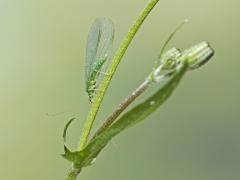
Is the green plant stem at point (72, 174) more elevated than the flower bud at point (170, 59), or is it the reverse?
the flower bud at point (170, 59)

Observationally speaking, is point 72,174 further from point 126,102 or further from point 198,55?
point 198,55

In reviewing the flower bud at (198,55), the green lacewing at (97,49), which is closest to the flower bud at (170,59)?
the flower bud at (198,55)

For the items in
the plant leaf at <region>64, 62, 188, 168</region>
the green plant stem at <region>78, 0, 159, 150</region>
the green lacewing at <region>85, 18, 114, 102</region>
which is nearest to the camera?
the plant leaf at <region>64, 62, 188, 168</region>

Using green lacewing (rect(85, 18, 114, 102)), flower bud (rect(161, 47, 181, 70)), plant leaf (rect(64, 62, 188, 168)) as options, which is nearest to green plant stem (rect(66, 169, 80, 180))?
plant leaf (rect(64, 62, 188, 168))

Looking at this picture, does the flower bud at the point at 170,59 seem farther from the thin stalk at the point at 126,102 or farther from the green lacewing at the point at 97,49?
the green lacewing at the point at 97,49

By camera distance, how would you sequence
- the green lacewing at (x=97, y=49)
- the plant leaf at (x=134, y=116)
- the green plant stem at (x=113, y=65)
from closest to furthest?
the plant leaf at (x=134, y=116), the green plant stem at (x=113, y=65), the green lacewing at (x=97, y=49)

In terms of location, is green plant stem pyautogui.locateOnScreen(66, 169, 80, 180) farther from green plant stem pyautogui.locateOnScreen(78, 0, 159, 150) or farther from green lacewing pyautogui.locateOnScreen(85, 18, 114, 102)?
green lacewing pyautogui.locateOnScreen(85, 18, 114, 102)
